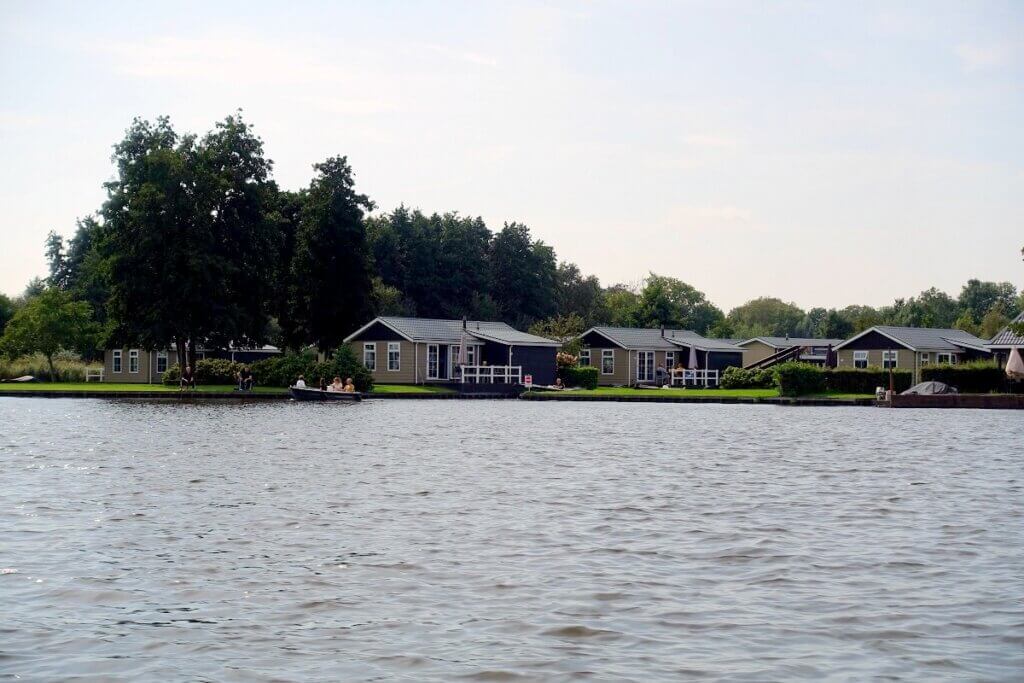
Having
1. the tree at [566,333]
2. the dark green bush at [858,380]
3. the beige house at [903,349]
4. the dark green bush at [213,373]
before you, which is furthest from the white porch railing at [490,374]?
the beige house at [903,349]

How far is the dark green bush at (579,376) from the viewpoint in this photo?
85.1 meters

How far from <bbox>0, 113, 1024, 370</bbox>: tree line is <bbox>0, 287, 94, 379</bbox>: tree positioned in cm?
15

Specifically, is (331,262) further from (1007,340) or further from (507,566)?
(507,566)

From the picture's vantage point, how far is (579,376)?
85.2 metres

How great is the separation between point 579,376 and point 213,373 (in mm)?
24758

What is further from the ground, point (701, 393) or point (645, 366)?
point (645, 366)

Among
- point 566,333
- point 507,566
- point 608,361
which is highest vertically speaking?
point 566,333

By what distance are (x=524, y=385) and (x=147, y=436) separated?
43.1 meters

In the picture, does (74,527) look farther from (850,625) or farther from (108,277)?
(108,277)

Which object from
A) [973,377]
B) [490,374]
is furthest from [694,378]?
[973,377]

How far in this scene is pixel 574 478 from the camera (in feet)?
81.9

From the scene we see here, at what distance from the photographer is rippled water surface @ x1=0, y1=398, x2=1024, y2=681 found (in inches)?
399

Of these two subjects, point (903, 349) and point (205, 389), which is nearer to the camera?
point (205, 389)

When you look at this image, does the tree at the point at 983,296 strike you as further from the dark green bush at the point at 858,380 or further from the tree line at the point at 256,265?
the dark green bush at the point at 858,380
